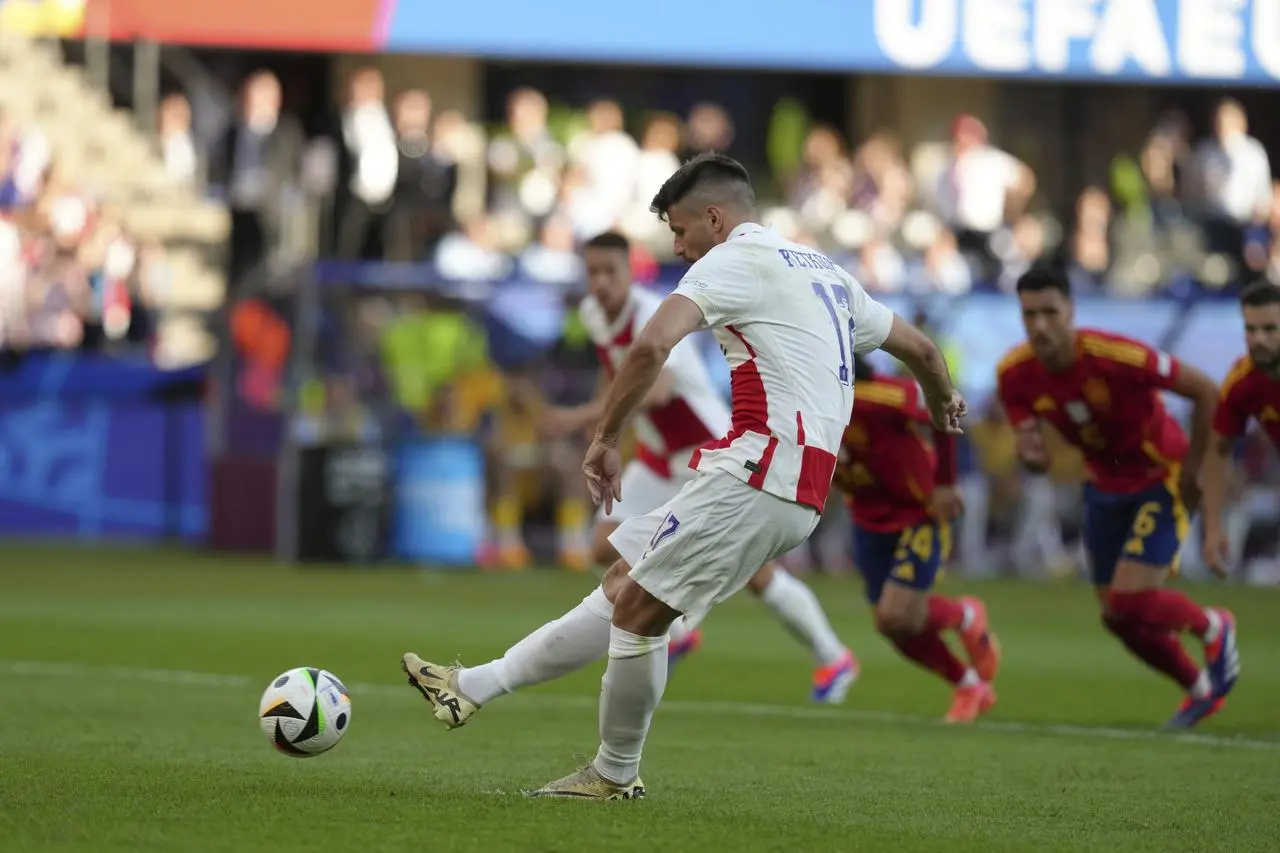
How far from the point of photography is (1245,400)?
10344 mm

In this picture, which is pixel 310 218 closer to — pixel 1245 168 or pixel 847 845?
pixel 1245 168

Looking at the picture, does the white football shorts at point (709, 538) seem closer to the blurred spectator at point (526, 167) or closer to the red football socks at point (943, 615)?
the red football socks at point (943, 615)

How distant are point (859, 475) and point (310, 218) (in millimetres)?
15721

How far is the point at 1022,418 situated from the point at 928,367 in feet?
10.5

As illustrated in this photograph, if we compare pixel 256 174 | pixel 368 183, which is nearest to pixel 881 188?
pixel 368 183

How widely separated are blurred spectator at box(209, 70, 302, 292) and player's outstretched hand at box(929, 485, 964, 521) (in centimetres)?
1611

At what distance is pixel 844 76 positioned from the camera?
32719 millimetres

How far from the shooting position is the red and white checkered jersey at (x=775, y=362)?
689 cm

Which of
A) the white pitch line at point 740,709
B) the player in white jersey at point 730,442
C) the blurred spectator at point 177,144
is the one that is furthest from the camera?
the blurred spectator at point 177,144

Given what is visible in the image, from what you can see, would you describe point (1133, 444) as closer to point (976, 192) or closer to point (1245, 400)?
point (1245, 400)

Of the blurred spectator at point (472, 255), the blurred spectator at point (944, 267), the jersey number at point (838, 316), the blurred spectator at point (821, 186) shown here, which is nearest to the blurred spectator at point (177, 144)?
the blurred spectator at point (472, 255)

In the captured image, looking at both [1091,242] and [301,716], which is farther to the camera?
[1091,242]

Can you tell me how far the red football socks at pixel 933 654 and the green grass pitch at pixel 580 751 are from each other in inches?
10.4

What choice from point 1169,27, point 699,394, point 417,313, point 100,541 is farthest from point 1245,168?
point 699,394
